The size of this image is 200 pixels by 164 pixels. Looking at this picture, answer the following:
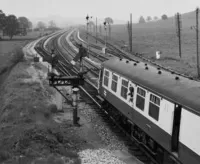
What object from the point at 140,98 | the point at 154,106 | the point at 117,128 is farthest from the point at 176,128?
the point at 117,128

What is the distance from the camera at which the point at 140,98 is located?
42.1 ft

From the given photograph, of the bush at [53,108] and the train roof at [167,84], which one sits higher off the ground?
the train roof at [167,84]

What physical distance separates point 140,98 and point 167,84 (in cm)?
185

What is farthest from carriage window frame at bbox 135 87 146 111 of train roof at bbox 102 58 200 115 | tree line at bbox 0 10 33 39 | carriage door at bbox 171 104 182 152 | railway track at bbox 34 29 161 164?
tree line at bbox 0 10 33 39

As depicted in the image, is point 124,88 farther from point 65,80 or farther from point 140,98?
point 65,80

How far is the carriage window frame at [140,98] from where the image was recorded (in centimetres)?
1251

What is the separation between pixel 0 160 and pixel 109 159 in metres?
4.01

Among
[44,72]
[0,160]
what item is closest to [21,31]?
[44,72]

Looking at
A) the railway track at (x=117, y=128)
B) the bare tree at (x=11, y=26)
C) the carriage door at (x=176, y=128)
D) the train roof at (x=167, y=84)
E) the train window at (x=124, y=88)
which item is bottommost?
the railway track at (x=117, y=128)

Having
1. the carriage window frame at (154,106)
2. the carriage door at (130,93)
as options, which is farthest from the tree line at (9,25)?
the carriage window frame at (154,106)

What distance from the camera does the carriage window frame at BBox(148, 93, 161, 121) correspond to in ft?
36.8

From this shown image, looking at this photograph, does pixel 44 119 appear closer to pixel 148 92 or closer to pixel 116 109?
pixel 116 109

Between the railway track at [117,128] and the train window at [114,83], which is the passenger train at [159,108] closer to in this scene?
the train window at [114,83]

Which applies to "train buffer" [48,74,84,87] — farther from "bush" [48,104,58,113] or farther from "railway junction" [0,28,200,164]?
"bush" [48,104,58,113]
